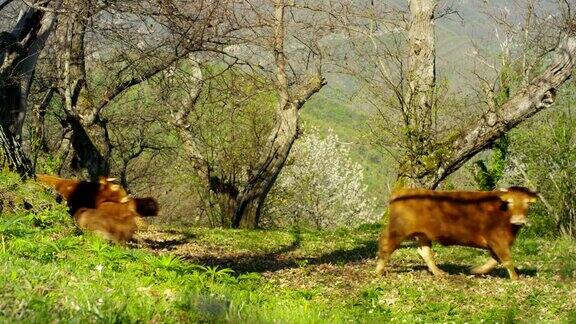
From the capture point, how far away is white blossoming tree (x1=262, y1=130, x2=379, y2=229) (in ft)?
198

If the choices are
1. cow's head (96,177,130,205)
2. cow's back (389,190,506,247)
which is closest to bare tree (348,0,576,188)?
cow's back (389,190,506,247)

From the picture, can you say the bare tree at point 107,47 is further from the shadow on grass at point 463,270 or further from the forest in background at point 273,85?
the shadow on grass at point 463,270

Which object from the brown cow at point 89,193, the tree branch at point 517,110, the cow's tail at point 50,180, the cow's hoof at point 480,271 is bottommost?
the cow's hoof at point 480,271

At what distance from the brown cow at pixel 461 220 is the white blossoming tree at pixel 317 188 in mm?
42863

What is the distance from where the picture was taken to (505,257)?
11.8m

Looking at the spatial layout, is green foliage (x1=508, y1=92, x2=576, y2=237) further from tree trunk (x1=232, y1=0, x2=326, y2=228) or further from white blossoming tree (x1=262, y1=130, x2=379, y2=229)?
white blossoming tree (x1=262, y1=130, x2=379, y2=229)

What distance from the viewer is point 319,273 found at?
12586 mm

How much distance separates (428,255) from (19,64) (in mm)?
8805

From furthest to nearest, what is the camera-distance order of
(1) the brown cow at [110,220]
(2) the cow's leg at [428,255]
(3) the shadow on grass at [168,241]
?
(3) the shadow on grass at [168,241]
(2) the cow's leg at [428,255]
(1) the brown cow at [110,220]

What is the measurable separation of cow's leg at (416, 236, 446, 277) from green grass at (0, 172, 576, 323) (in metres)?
0.23

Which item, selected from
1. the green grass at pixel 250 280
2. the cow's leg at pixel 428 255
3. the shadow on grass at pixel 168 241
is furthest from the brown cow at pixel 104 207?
the cow's leg at pixel 428 255

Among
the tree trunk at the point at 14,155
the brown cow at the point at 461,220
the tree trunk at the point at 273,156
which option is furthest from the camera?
the tree trunk at the point at 273,156

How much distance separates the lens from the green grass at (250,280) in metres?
4.60

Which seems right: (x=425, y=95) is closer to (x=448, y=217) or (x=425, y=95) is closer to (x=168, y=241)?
(x=168, y=241)
